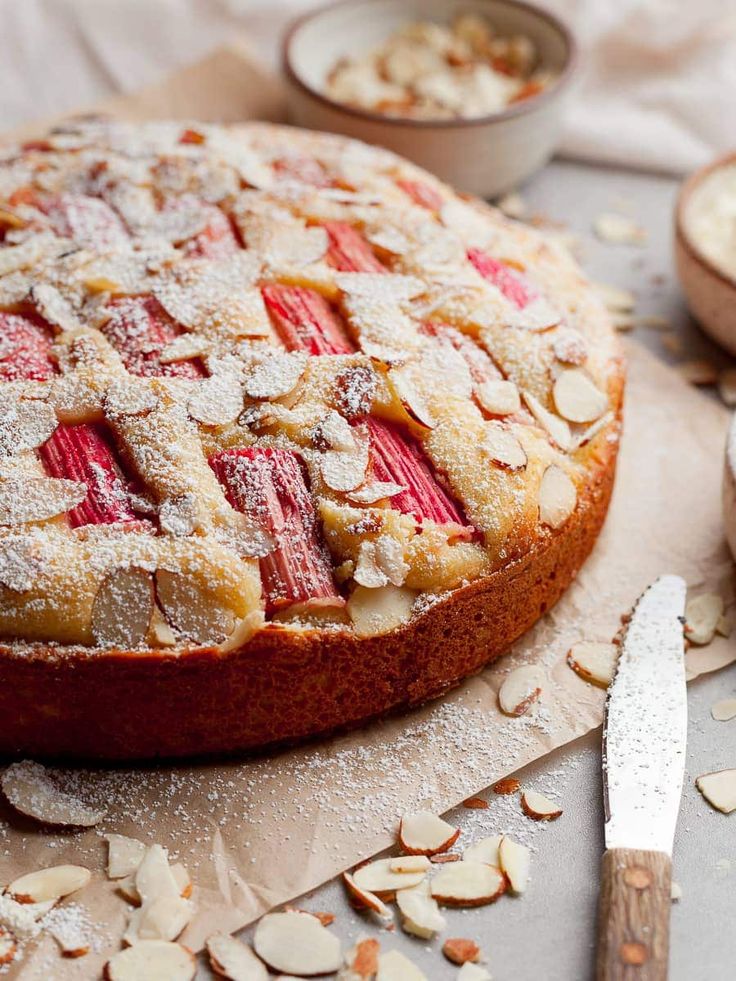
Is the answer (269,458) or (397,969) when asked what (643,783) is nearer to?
(397,969)

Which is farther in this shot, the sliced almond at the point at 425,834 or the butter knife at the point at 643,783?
the sliced almond at the point at 425,834

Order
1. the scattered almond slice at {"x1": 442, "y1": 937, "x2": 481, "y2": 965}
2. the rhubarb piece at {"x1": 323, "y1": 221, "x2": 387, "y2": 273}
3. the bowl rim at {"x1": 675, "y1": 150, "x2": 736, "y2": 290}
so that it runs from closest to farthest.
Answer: the scattered almond slice at {"x1": 442, "y1": 937, "x2": 481, "y2": 965}
the rhubarb piece at {"x1": 323, "y1": 221, "x2": 387, "y2": 273}
the bowl rim at {"x1": 675, "y1": 150, "x2": 736, "y2": 290}

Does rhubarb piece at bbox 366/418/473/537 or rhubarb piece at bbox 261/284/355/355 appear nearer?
rhubarb piece at bbox 366/418/473/537

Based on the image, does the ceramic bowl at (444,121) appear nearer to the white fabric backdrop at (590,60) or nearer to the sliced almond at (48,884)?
the white fabric backdrop at (590,60)

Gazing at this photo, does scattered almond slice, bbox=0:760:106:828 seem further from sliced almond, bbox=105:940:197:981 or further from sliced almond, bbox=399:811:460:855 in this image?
sliced almond, bbox=399:811:460:855

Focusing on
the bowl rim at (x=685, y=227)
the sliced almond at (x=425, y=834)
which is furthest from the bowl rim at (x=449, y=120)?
the sliced almond at (x=425, y=834)

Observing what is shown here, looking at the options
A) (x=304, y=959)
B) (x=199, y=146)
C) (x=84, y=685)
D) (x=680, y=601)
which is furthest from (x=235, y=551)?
(x=199, y=146)

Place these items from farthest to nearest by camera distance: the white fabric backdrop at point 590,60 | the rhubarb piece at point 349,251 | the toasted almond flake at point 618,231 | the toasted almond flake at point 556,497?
the white fabric backdrop at point 590,60 → the toasted almond flake at point 618,231 → the rhubarb piece at point 349,251 → the toasted almond flake at point 556,497

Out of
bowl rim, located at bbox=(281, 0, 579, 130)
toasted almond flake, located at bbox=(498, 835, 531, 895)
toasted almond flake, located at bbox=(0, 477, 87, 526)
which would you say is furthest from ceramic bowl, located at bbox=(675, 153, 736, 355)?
toasted almond flake, located at bbox=(0, 477, 87, 526)
